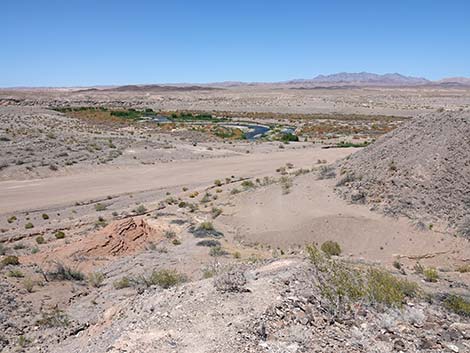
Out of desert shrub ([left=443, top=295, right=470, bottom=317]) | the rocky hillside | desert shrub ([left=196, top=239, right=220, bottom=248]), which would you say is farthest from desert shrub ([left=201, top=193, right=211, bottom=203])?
desert shrub ([left=443, top=295, right=470, bottom=317])

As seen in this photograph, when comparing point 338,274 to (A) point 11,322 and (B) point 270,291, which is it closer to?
(B) point 270,291

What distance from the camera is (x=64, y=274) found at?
52.4 ft

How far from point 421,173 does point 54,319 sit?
1575 centimetres

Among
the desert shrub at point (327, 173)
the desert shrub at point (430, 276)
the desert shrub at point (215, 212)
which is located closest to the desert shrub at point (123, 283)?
the desert shrub at point (430, 276)

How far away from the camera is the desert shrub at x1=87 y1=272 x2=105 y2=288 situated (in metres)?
15.6

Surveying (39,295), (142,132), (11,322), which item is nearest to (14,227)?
(39,295)

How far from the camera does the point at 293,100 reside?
14475cm

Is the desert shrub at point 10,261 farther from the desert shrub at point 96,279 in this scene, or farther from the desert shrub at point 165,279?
the desert shrub at point 165,279

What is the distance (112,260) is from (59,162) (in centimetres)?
2576

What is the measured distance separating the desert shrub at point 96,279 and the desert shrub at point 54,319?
232cm

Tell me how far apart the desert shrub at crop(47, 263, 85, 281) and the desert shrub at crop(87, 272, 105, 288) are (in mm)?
336

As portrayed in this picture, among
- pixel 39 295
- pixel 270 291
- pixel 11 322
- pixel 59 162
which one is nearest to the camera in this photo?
pixel 270 291

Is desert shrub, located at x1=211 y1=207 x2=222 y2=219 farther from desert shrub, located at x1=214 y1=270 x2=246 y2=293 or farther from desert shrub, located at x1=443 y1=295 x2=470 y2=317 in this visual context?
desert shrub, located at x1=443 y1=295 x2=470 y2=317

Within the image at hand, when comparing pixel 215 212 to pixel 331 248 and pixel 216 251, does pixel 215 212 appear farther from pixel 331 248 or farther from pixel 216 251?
pixel 331 248
